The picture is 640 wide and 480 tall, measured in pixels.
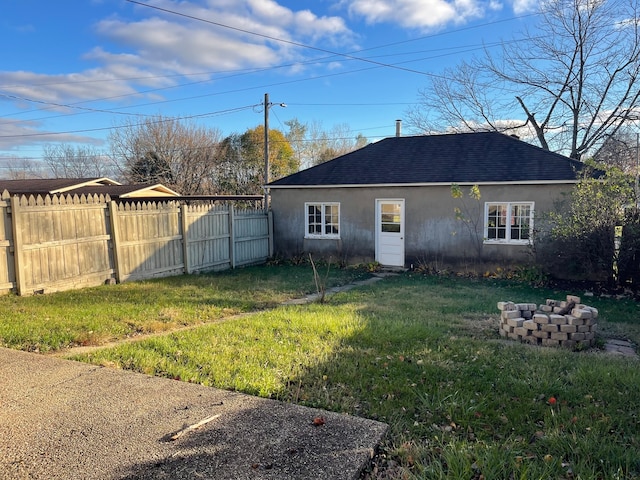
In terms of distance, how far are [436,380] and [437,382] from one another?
0.05m

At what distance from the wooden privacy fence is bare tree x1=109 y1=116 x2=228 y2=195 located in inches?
754

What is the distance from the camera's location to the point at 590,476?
262 cm

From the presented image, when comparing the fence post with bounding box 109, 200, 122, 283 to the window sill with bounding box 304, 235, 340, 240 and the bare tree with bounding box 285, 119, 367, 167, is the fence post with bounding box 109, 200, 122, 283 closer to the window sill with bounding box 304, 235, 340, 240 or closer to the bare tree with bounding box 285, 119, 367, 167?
the window sill with bounding box 304, 235, 340, 240

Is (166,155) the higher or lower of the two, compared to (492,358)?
higher

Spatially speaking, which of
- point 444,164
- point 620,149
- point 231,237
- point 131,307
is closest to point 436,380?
point 131,307

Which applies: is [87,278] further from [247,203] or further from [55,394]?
[247,203]

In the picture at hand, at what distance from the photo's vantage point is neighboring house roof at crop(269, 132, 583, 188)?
11.8 m

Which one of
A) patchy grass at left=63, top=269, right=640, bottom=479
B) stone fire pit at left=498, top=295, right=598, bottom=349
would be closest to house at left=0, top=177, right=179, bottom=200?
patchy grass at left=63, top=269, right=640, bottom=479

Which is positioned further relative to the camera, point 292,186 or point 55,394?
point 292,186

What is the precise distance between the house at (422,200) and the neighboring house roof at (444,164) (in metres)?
0.03

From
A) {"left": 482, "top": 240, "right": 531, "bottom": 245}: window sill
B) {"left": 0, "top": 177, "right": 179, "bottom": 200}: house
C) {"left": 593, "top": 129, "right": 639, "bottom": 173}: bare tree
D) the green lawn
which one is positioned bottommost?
the green lawn

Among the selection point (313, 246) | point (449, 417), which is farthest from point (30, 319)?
point (313, 246)

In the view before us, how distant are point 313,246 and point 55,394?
11.0 m

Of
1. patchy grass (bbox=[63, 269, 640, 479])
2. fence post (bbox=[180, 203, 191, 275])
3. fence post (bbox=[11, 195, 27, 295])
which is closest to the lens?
patchy grass (bbox=[63, 269, 640, 479])
